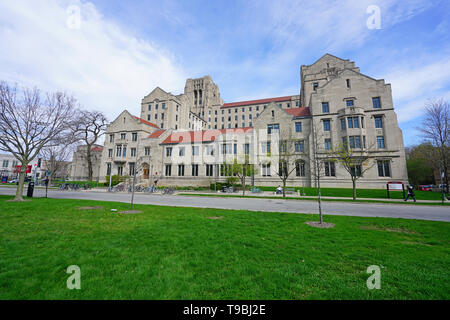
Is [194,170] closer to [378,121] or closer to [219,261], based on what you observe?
[219,261]

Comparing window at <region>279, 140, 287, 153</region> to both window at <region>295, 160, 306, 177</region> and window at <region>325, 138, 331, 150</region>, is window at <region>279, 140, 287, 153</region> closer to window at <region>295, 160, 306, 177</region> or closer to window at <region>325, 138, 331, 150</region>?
window at <region>295, 160, 306, 177</region>

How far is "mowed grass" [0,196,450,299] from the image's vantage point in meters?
3.10

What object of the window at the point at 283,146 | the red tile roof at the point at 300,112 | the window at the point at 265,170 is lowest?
the window at the point at 265,170

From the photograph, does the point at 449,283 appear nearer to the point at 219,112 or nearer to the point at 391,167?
the point at 391,167

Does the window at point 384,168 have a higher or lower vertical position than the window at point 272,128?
lower

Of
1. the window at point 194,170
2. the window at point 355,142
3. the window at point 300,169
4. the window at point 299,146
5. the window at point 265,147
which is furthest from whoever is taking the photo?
the window at point 194,170

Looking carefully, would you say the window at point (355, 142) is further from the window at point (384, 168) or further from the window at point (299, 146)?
the window at point (299, 146)

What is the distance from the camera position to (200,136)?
128ft

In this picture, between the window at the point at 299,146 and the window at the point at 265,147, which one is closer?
the window at the point at 299,146

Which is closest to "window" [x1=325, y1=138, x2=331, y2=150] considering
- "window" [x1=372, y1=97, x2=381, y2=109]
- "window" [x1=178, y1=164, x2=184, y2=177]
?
"window" [x1=372, y1=97, x2=381, y2=109]

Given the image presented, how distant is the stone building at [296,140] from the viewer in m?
31.6

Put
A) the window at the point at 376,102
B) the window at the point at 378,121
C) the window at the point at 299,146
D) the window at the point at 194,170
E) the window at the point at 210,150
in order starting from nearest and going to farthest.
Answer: the window at the point at 378,121, the window at the point at 376,102, the window at the point at 299,146, the window at the point at 210,150, the window at the point at 194,170

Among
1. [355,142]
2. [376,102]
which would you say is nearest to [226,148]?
[355,142]

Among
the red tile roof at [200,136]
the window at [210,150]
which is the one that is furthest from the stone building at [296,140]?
the window at [210,150]
